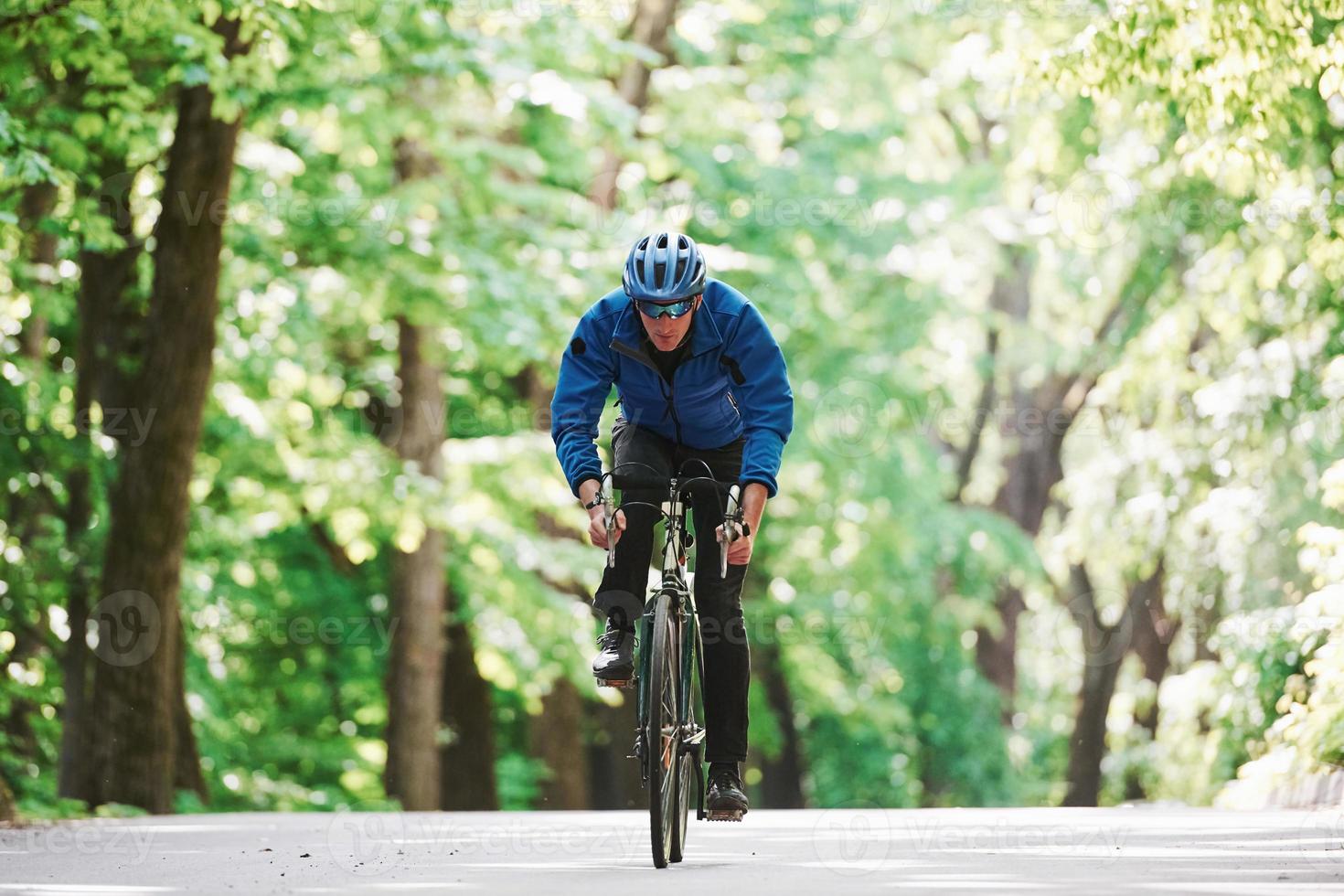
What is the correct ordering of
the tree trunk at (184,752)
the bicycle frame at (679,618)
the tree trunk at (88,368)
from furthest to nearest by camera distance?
the tree trunk at (184,752), the tree trunk at (88,368), the bicycle frame at (679,618)

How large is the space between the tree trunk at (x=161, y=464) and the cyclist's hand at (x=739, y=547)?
7.34 meters

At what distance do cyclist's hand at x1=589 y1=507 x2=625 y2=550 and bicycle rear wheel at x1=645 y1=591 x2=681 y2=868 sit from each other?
275mm

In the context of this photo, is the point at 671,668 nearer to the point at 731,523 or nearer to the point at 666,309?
the point at 731,523

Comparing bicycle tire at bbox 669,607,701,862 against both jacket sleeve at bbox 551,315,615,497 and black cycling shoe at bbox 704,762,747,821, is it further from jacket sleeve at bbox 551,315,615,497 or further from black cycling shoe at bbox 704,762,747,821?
jacket sleeve at bbox 551,315,615,497

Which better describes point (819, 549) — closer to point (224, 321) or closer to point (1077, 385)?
point (1077, 385)

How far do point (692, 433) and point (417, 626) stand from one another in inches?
479

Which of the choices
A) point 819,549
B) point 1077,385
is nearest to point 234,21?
point 819,549

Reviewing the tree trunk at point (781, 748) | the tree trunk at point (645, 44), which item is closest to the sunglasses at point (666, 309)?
the tree trunk at point (645, 44)

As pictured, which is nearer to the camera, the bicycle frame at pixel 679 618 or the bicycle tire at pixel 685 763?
the bicycle frame at pixel 679 618

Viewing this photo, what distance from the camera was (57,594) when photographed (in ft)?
51.3

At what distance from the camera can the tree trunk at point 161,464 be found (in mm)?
13625

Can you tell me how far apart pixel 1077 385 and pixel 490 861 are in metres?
22.6

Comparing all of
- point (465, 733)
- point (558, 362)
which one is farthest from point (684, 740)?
point (465, 733)

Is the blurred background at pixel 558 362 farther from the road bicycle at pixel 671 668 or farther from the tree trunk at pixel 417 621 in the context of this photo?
the road bicycle at pixel 671 668
